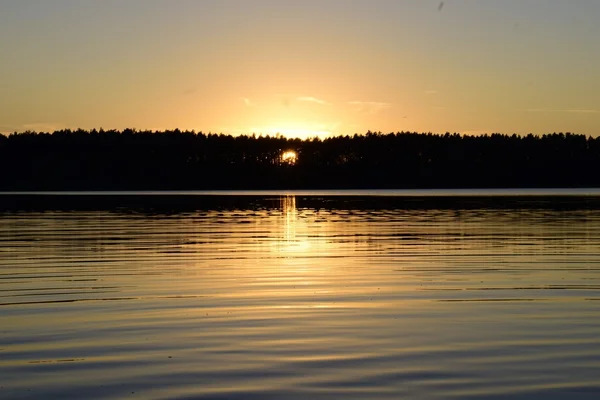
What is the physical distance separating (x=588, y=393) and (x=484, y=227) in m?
35.3

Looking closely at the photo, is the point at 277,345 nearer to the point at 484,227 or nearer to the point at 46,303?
the point at 46,303

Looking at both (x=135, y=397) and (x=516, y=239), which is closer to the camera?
(x=135, y=397)

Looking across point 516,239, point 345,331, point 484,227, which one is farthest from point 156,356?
point 484,227

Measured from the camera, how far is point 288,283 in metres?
22.4

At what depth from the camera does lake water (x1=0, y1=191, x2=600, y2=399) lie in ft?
37.9

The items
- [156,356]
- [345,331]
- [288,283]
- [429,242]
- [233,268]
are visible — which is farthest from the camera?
[429,242]

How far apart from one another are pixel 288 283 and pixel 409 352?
30.3ft

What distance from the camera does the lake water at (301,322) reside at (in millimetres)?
11562

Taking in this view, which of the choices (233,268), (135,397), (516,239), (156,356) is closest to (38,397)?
(135,397)

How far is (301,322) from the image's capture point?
16.2 metres

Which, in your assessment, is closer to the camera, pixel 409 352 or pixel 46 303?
pixel 409 352

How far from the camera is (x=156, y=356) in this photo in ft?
43.3

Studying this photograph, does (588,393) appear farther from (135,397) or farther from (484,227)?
(484,227)

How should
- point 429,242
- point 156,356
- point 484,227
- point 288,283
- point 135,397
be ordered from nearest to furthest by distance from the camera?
point 135,397 < point 156,356 < point 288,283 < point 429,242 < point 484,227
